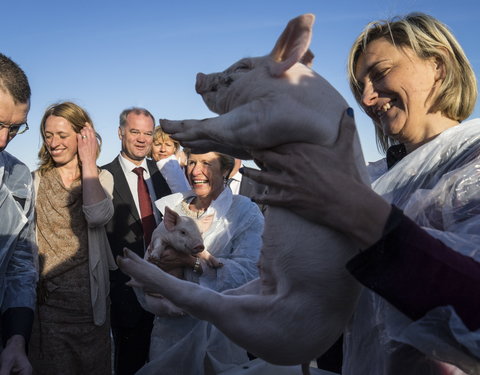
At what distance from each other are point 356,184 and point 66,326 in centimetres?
266

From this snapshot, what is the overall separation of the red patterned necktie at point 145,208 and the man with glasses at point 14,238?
1348mm

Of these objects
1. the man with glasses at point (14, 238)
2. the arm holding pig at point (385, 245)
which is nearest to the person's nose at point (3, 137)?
the man with glasses at point (14, 238)

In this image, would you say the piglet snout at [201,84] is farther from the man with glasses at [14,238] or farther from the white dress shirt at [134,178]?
the white dress shirt at [134,178]

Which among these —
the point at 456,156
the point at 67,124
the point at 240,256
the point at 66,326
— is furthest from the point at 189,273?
the point at 456,156

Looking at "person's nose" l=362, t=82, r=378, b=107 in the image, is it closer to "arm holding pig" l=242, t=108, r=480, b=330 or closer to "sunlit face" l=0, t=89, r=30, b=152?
"arm holding pig" l=242, t=108, r=480, b=330

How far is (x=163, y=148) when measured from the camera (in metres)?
4.93

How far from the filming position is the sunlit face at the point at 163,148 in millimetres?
4918

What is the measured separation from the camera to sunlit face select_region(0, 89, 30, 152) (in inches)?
78.9

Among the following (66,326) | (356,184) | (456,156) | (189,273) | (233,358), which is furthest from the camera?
(66,326)

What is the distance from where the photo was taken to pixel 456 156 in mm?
1357

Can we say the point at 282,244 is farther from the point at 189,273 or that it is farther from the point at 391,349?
the point at 189,273

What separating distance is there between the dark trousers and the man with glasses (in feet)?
4.74

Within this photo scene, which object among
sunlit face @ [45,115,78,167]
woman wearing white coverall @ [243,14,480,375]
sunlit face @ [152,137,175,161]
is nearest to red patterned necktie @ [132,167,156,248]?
sunlit face @ [45,115,78,167]

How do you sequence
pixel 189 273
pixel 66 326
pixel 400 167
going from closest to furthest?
pixel 400 167, pixel 189 273, pixel 66 326
